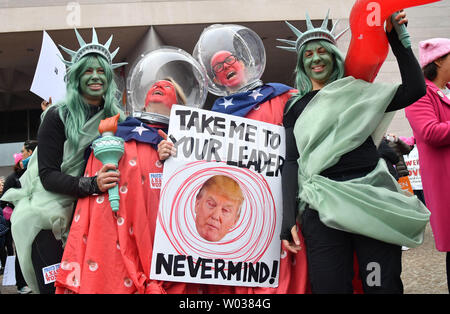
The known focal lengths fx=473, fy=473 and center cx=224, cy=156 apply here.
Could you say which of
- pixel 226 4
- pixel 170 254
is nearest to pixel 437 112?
pixel 170 254

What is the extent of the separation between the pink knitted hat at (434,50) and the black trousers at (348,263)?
61.4 inches

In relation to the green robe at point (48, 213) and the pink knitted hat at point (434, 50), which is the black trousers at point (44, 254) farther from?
the pink knitted hat at point (434, 50)

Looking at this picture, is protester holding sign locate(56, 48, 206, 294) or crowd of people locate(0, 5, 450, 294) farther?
protester holding sign locate(56, 48, 206, 294)

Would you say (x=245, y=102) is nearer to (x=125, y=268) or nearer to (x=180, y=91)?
(x=180, y=91)

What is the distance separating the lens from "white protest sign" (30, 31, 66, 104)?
4102 millimetres

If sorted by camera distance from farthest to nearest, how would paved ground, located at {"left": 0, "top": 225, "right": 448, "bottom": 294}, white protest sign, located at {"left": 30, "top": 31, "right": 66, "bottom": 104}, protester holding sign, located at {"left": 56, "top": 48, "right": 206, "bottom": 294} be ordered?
paved ground, located at {"left": 0, "top": 225, "right": 448, "bottom": 294}
white protest sign, located at {"left": 30, "top": 31, "right": 66, "bottom": 104}
protester holding sign, located at {"left": 56, "top": 48, "right": 206, "bottom": 294}

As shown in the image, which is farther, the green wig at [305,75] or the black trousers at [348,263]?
the green wig at [305,75]

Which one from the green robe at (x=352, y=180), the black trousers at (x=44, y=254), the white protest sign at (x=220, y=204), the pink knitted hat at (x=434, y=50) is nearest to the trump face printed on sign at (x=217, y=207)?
the white protest sign at (x=220, y=204)

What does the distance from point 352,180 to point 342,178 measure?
64 millimetres

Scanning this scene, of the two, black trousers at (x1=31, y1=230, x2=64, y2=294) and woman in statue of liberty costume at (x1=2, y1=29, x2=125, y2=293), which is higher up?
woman in statue of liberty costume at (x1=2, y1=29, x2=125, y2=293)

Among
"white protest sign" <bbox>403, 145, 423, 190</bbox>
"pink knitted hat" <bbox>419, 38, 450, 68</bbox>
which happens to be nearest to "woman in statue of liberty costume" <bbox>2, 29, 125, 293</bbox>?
"pink knitted hat" <bbox>419, 38, 450, 68</bbox>

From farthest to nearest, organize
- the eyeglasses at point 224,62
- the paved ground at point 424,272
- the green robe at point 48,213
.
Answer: the paved ground at point 424,272
the eyeglasses at point 224,62
the green robe at point 48,213

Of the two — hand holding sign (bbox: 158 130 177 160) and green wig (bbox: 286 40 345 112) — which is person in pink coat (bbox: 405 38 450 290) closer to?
green wig (bbox: 286 40 345 112)

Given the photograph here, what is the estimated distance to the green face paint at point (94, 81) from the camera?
2912mm
